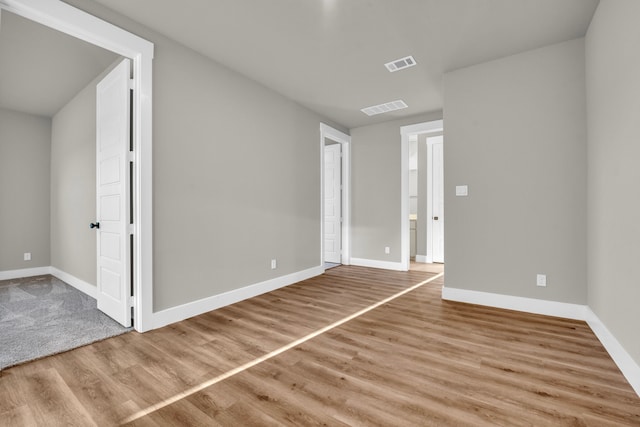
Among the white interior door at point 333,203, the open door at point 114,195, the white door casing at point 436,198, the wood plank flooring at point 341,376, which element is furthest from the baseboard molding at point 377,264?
the open door at point 114,195

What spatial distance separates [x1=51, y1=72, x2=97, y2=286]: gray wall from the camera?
12.3 ft

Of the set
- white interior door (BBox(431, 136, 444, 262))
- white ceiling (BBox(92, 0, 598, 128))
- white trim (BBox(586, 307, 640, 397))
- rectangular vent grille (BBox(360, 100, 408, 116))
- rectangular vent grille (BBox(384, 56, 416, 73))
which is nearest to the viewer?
white trim (BBox(586, 307, 640, 397))

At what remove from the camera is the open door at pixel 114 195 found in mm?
2621

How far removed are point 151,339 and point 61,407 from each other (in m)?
0.84

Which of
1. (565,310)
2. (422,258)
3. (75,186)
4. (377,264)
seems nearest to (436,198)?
(422,258)

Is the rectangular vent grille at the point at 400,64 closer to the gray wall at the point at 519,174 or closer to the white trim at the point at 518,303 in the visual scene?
the gray wall at the point at 519,174

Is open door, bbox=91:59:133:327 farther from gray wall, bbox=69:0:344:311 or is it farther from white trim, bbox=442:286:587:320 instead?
white trim, bbox=442:286:587:320

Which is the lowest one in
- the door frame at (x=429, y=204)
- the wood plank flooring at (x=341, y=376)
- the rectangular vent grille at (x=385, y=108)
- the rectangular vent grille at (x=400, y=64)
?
the wood plank flooring at (x=341, y=376)

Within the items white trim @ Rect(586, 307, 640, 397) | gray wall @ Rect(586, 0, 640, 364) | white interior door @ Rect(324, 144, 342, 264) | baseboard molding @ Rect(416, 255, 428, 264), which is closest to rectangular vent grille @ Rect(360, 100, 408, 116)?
white interior door @ Rect(324, 144, 342, 264)

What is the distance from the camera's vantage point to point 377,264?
5586mm

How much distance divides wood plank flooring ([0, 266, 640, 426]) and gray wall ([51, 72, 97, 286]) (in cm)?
211

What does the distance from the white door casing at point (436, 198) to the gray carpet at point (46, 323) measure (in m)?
5.72

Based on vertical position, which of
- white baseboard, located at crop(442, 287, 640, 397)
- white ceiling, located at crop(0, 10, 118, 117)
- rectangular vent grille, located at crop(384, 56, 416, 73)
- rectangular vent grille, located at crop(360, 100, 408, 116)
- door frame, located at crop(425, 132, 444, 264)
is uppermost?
rectangular vent grille, located at crop(384, 56, 416, 73)

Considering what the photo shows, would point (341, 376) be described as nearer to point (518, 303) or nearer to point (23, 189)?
point (518, 303)
